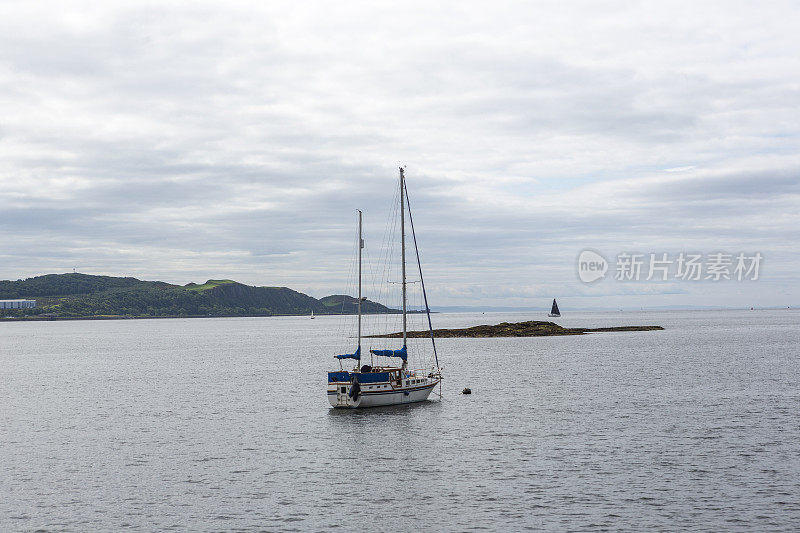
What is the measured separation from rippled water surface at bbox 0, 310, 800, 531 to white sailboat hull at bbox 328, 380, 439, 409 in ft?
3.32

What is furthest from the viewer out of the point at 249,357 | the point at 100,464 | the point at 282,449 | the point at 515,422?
the point at 249,357

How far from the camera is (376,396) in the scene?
65.1 meters

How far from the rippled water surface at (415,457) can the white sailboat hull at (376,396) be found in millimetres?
1013

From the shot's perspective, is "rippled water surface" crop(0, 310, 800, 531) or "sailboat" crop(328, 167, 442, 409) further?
"sailboat" crop(328, 167, 442, 409)

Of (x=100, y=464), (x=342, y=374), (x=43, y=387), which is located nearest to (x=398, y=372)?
(x=342, y=374)

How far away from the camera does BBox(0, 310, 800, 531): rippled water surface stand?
105ft

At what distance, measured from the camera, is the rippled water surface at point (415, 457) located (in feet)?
105

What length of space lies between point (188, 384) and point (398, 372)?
3677cm

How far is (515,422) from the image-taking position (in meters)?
55.9

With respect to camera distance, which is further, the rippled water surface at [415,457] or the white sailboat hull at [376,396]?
the white sailboat hull at [376,396]

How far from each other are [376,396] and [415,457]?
2093cm

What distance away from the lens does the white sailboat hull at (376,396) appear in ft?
208

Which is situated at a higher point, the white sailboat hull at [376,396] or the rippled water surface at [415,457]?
the white sailboat hull at [376,396]

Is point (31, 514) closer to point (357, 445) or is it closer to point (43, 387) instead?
point (357, 445)
